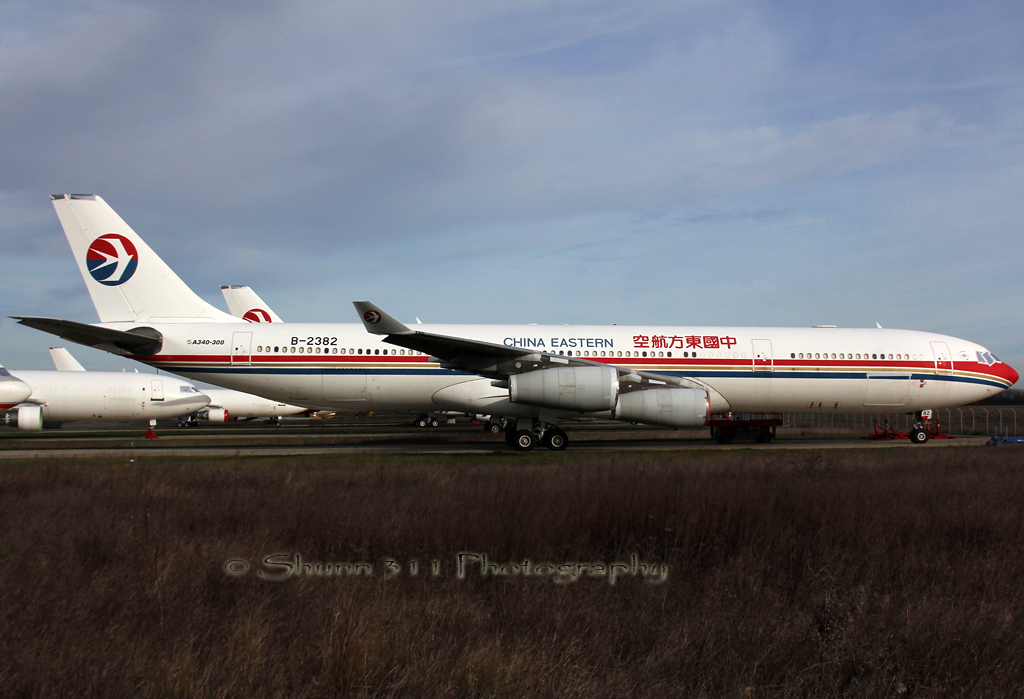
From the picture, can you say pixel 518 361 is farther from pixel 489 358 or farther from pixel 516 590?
pixel 516 590

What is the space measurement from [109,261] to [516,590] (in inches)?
778

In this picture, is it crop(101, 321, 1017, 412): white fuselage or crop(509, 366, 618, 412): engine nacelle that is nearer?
crop(509, 366, 618, 412): engine nacelle

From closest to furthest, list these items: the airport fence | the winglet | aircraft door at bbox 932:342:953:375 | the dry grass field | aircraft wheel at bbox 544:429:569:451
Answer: the dry grass field
the winglet
aircraft wheel at bbox 544:429:569:451
aircraft door at bbox 932:342:953:375
the airport fence

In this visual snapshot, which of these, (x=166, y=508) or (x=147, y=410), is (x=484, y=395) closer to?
(x=166, y=508)

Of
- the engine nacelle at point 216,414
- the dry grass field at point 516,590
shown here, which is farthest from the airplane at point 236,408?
the dry grass field at point 516,590

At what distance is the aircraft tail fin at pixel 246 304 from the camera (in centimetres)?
3819

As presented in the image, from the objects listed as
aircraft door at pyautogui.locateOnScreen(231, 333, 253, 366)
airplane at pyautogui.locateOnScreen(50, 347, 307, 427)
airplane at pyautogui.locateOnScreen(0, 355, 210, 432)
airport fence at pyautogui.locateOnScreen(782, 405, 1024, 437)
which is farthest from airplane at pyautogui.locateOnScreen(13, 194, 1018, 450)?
airplane at pyautogui.locateOnScreen(50, 347, 307, 427)

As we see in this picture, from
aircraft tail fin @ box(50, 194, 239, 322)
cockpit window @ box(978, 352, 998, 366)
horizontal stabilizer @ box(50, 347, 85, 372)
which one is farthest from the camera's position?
horizontal stabilizer @ box(50, 347, 85, 372)

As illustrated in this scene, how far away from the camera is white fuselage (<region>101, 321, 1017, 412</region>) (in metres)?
19.8

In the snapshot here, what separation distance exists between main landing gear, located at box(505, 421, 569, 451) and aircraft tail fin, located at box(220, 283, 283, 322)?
76.9ft

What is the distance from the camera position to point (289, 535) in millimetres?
6805

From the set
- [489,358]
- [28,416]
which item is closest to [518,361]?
[489,358]

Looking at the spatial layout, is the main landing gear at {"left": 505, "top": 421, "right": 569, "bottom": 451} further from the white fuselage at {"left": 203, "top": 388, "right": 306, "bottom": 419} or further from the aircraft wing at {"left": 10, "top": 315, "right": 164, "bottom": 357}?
the white fuselage at {"left": 203, "top": 388, "right": 306, "bottom": 419}

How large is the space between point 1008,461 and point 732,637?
12489mm
